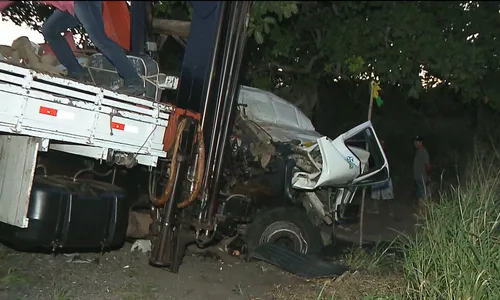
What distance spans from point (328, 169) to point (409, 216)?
5697mm

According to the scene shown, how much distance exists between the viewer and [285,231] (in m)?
7.45

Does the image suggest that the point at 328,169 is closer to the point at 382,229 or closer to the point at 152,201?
the point at 152,201

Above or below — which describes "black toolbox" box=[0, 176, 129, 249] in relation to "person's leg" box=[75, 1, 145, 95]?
below

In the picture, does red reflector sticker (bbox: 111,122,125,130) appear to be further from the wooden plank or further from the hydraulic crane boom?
the wooden plank

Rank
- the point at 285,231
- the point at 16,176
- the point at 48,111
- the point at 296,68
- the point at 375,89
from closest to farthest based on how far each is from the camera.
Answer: the point at 48,111 < the point at 16,176 < the point at 375,89 < the point at 285,231 < the point at 296,68

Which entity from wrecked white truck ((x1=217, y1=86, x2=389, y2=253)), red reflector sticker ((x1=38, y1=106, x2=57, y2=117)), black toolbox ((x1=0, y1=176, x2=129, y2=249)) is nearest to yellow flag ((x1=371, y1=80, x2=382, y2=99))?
wrecked white truck ((x1=217, y1=86, x2=389, y2=253))

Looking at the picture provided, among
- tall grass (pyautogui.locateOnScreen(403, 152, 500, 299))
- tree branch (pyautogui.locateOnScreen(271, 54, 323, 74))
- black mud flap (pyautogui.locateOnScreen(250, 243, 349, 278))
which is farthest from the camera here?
tree branch (pyautogui.locateOnScreen(271, 54, 323, 74))

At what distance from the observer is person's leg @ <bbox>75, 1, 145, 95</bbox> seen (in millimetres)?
3271

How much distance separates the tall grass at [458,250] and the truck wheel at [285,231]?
162 cm

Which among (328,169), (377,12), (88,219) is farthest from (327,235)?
(377,12)

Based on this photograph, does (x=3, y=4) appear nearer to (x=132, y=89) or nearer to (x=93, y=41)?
(x=93, y=41)

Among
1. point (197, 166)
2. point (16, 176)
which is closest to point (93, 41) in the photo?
point (16, 176)

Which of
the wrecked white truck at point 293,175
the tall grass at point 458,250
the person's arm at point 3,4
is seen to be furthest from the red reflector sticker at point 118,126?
the tall grass at point 458,250

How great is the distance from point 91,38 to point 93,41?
0.07 meters
